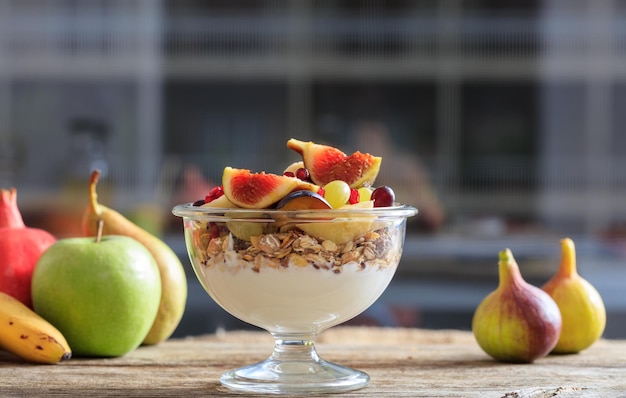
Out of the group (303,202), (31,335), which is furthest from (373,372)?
(31,335)

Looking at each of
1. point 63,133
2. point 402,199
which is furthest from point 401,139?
point 63,133

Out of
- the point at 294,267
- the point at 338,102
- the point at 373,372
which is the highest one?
the point at 338,102

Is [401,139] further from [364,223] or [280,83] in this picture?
[364,223]

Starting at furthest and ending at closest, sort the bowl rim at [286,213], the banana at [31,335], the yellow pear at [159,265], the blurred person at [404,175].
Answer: the blurred person at [404,175]
the yellow pear at [159,265]
the banana at [31,335]
the bowl rim at [286,213]

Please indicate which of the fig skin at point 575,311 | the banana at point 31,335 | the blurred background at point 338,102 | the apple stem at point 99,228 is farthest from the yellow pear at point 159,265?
the blurred background at point 338,102

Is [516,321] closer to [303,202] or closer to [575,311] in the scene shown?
[575,311]

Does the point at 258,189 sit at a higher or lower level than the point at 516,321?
higher

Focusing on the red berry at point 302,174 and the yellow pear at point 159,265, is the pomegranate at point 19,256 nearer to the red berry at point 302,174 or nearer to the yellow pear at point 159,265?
the yellow pear at point 159,265
